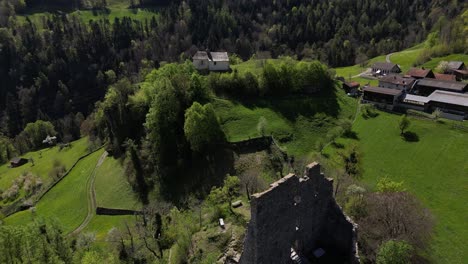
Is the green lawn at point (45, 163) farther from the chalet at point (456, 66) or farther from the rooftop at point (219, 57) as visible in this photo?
the chalet at point (456, 66)

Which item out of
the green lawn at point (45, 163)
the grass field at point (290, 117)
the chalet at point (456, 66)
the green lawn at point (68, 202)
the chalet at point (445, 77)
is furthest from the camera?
the chalet at point (456, 66)

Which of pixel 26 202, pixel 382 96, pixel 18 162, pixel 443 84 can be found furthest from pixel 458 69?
pixel 18 162

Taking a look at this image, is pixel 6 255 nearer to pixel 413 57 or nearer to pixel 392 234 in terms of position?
pixel 392 234

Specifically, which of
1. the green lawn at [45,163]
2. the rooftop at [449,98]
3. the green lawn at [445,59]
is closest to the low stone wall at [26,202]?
the green lawn at [45,163]

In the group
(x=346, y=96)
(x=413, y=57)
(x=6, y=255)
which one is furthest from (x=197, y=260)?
(x=413, y=57)

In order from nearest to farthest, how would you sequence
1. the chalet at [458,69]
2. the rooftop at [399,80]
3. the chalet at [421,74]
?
the rooftop at [399,80]
the chalet at [421,74]
the chalet at [458,69]

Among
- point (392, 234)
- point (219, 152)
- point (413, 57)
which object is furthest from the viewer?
point (413, 57)

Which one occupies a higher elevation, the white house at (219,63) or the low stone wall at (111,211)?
the white house at (219,63)
